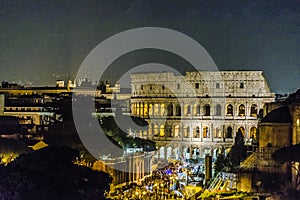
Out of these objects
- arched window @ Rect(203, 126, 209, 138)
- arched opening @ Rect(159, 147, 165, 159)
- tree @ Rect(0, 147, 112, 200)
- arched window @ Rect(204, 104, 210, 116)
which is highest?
arched window @ Rect(204, 104, 210, 116)

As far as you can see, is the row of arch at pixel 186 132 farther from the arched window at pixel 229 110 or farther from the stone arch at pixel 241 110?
the stone arch at pixel 241 110

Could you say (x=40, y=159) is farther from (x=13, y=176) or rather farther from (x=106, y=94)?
(x=106, y=94)

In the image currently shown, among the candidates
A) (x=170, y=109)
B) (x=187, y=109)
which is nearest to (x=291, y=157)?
(x=187, y=109)

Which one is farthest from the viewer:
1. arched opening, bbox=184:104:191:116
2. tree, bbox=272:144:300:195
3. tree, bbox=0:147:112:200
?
arched opening, bbox=184:104:191:116

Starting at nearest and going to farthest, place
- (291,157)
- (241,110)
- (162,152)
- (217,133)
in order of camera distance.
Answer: (291,157) → (162,152) → (217,133) → (241,110)

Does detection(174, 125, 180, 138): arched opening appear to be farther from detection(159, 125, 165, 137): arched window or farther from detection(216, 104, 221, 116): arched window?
detection(216, 104, 221, 116): arched window

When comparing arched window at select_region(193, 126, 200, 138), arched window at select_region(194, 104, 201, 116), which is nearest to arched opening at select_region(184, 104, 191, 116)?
arched window at select_region(194, 104, 201, 116)

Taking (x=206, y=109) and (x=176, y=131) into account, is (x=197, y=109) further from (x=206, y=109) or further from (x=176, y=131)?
(x=176, y=131)

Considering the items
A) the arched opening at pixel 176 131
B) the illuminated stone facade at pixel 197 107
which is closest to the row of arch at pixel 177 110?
the illuminated stone facade at pixel 197 107

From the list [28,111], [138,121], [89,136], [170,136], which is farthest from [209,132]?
[89,136]
